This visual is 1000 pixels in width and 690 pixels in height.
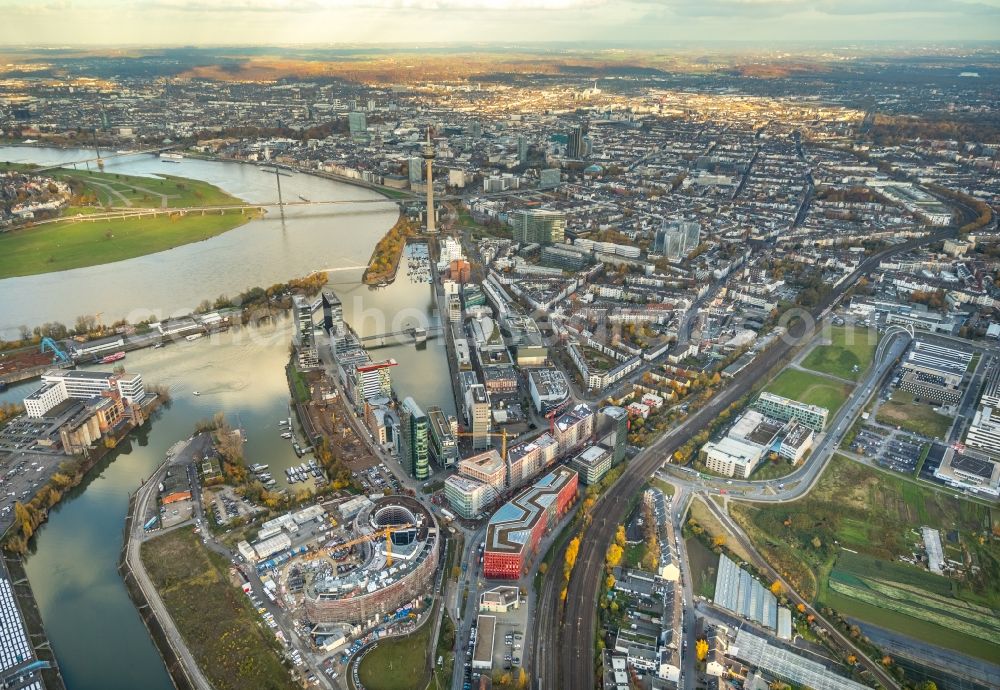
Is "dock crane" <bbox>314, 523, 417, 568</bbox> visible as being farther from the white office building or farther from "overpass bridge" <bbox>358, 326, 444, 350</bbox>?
"overpass bridge" <bbox>358, 326, 444, 350</bbox>

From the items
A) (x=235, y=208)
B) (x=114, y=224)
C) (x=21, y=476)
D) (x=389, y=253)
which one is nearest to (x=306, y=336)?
(x=21, y=476)

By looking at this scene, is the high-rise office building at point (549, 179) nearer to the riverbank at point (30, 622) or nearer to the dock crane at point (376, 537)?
the dock crane at point (376, 537)

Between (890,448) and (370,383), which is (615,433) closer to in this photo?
(370,383)

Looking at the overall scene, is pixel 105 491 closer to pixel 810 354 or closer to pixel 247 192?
pixel 810 354

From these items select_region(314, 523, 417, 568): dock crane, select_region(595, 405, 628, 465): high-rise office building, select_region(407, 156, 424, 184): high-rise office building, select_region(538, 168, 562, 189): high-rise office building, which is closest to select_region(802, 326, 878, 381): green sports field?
select_region(595, 405, 628, 465): high-rise office building

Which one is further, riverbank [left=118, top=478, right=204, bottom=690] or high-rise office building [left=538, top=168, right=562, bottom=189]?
high-rise office building [left=538, top=168, right=562, bottom=189]

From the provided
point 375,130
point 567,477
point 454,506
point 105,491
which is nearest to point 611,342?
point 567,477
